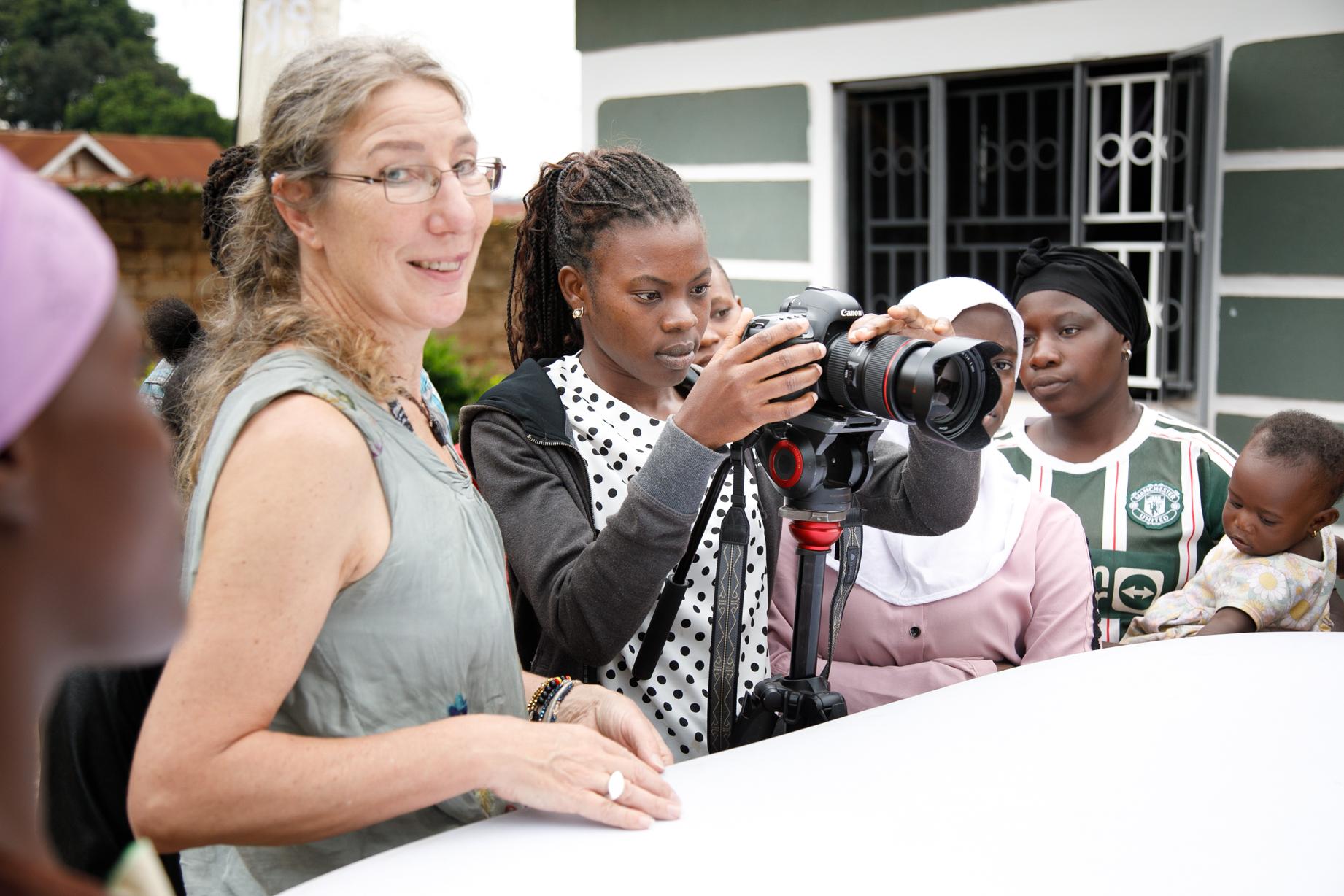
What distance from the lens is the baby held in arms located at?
247 cm

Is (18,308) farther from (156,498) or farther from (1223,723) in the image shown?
(1223,723)

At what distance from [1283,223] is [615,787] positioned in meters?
4.53

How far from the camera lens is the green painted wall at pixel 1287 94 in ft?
15.1

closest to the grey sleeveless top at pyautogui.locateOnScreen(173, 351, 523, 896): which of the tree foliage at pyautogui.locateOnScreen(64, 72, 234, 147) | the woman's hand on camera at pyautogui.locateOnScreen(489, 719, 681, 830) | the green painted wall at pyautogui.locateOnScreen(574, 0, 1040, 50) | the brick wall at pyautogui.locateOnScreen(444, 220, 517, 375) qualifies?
the woman's hand on camera at pyautogui.locateOnScreen(489, 719, 681, 830)

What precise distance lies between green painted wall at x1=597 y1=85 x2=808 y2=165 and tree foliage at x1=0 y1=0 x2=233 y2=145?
3471cm

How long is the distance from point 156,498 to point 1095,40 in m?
5.35

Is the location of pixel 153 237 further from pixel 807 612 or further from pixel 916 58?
pixel 807 612

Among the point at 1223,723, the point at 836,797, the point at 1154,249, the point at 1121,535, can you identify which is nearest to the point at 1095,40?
the point at 1154,249

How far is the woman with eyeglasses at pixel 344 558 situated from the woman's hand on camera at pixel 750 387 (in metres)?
0.33

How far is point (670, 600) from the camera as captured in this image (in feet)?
5.98

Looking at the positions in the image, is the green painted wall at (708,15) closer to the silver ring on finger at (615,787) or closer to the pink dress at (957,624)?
the pink dress at (957,624)

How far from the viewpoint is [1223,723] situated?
1401mm

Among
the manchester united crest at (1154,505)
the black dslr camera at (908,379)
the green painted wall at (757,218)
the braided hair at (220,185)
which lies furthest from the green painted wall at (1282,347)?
the braided hair at (220,185)

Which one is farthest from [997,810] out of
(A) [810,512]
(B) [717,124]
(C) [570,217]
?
(B) [717,124]
